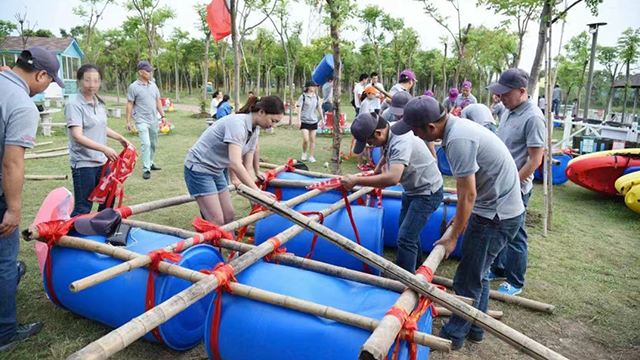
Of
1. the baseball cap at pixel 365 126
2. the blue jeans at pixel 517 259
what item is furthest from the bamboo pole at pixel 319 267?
the blue jeans at pixel 517 259

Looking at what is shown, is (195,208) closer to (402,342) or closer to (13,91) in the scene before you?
(13,91)

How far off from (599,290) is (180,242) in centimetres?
405

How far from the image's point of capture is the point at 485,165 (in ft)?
9.27

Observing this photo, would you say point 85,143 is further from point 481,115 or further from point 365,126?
point 481,115

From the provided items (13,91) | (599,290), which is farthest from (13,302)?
(599,290)

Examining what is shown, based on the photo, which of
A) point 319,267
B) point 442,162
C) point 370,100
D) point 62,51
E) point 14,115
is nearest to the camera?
point 14,115

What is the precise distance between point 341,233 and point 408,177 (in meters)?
0.85

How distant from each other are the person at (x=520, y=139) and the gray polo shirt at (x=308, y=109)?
5.85m

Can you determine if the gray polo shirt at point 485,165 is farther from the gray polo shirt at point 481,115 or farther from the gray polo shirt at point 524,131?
the gray polo shirt at point 481,115

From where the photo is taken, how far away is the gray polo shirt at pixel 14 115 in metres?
2.62

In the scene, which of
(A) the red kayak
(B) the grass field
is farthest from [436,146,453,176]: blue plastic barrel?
(A) the red kayak

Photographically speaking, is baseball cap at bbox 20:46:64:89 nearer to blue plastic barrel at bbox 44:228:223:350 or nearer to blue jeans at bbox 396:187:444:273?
blue plastic barrel at bbox 44:228:223:350

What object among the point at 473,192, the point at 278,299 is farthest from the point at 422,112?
the point at 278,299

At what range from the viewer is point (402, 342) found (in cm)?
209
